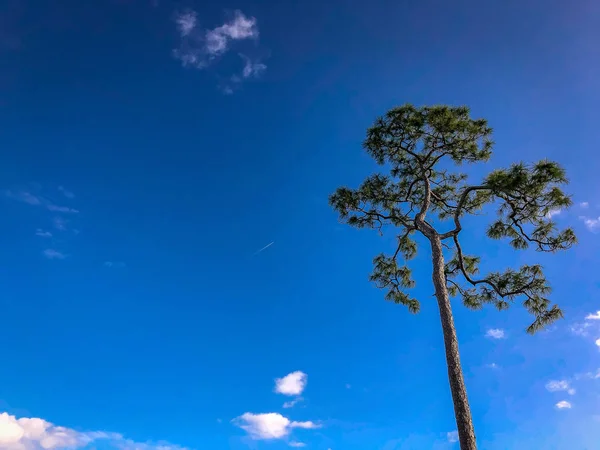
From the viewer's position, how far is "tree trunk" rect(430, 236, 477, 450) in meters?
8.06

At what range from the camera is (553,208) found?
10.8 m

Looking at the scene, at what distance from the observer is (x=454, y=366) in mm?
8992

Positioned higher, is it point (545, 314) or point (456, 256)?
point (456, 256)

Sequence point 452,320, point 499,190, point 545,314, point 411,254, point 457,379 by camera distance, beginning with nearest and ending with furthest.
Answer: point 457,379 < point 452,320 < point 499,190 < point 545,314 < point 411,254

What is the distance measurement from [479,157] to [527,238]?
2884 mm

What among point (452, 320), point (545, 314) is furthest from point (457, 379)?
point (545, 314)

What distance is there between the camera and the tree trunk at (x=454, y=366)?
8062 mm

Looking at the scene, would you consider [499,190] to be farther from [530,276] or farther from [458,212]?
[530,276]

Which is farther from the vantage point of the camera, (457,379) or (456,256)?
(456,256)

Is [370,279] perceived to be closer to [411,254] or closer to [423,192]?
[411,254]

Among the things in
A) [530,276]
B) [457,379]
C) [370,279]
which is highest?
[370,279]

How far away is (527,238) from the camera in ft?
39.5

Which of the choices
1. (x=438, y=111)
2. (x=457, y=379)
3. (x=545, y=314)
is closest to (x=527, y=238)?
(x=545, y=314)

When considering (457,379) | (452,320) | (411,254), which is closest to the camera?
(457,379)
